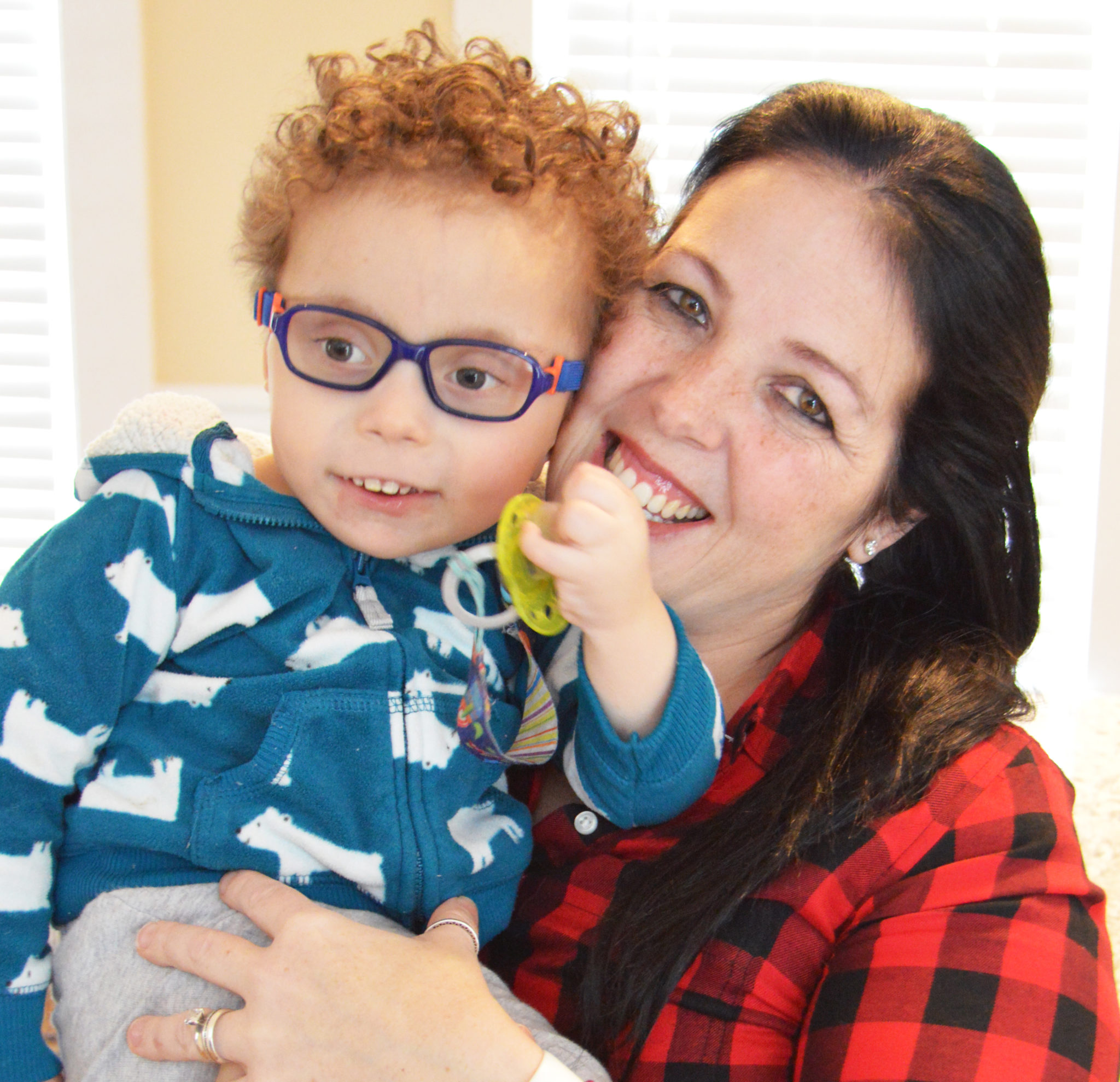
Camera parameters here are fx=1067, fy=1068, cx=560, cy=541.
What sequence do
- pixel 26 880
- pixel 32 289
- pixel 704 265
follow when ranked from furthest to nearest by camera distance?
pixel 32 289 < pixel 704 265 < pixel 26 880

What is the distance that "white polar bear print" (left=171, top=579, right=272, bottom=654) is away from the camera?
1.08 m

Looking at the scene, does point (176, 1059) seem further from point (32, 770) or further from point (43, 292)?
point (43, 292)

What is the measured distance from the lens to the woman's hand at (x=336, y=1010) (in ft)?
3.22

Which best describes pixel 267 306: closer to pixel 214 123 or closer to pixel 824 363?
pixel 824 363

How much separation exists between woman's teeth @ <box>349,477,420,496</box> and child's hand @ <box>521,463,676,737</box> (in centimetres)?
17

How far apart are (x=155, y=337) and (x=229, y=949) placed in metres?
1.91

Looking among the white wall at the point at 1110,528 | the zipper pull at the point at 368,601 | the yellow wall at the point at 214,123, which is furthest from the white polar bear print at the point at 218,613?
the white wall at the point at 1110,528

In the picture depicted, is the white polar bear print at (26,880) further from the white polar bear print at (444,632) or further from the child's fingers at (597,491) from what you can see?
the child's fingers at (597,491)

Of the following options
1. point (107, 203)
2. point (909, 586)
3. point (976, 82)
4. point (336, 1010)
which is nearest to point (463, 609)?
point (336, 1010)

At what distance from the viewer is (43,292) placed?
2.60 m

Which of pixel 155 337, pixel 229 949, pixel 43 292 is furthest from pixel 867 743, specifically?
pixel 43 292

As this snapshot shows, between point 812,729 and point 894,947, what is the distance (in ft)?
0.88

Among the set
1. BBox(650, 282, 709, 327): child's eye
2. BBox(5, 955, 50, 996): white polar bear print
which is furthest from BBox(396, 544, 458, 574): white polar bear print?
BBox(5, 955, 50, 996): white polar bear print

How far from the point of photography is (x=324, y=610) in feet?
3.71
